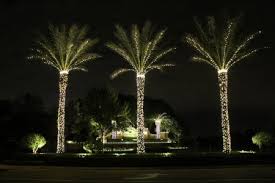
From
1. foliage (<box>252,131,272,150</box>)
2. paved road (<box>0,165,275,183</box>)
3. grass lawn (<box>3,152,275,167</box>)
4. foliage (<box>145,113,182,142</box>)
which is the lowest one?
paved road (<box>0,165,275,183</box>)

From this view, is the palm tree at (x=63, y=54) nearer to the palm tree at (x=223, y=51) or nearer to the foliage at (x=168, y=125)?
the palm tree at (x=223, y=51)

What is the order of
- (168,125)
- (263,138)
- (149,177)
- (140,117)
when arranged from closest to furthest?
(149,177)
(140,117)
(263,138)
(168,125)

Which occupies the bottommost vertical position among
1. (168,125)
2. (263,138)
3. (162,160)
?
(162,160)

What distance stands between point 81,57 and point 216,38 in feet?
44.9

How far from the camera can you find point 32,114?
65.0 metres

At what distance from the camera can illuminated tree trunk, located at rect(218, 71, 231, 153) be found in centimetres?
3500

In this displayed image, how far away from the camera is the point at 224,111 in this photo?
3553cm

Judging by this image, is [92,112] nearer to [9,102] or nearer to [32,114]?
[32,114]

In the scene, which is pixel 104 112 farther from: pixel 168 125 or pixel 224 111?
pixel 224 111

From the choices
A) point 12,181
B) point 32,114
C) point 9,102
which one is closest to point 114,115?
point 32,114

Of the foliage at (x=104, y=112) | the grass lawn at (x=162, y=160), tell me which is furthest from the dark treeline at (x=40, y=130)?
the grass lawn at (x=162, y=160)

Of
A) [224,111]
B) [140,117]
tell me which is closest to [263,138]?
[224,111]

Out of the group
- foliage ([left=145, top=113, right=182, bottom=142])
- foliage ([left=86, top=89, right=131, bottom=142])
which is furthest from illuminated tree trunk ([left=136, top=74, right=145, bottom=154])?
foliage ([left=145, top=113, right=182, bottom=142])

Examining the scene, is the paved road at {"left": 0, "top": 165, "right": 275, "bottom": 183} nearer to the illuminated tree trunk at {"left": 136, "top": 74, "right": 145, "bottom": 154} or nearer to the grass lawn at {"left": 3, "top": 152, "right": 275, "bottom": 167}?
the grass lawn at {"left": 3, "top": 152, "right": 275, "bottom": 167}
